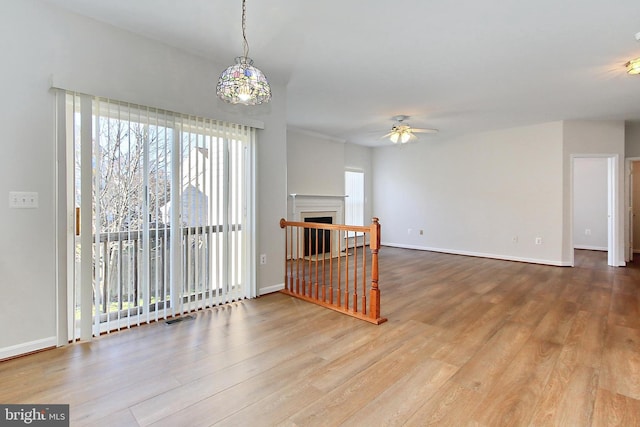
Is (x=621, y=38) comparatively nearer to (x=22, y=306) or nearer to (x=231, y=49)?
(x=231, y=49)

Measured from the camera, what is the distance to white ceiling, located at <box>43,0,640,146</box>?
229 centimetres

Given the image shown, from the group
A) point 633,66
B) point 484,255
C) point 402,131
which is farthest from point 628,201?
point 402,131

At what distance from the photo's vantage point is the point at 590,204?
23.4 feet

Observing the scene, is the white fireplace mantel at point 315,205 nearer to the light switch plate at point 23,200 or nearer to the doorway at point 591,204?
the light switch plate at point 23,200

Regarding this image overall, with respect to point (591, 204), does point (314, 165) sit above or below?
above

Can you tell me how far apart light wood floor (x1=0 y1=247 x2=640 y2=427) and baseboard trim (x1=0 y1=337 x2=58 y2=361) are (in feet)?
0.23

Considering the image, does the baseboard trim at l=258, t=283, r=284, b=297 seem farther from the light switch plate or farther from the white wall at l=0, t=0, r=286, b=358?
the light switch plate

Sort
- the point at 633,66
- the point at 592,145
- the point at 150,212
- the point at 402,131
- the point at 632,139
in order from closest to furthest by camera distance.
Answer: the point at 150,212 < the point at 633,66 < the point at 402,131 < the point at 592,145 < the point at 632,139

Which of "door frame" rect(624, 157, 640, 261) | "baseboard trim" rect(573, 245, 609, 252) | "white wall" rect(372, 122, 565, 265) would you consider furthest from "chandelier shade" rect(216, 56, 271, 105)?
"baseboard trim" rect(573, 245, 609, 252)

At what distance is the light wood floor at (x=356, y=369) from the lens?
5.28 feet

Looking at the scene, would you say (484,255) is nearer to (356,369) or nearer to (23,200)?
(356,369)

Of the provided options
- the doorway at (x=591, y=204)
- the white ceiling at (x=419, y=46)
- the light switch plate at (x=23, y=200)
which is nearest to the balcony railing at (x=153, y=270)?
the light switch plate at (x=23, y=200)

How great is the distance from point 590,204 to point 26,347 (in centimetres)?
989

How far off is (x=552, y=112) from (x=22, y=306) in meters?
6.76
